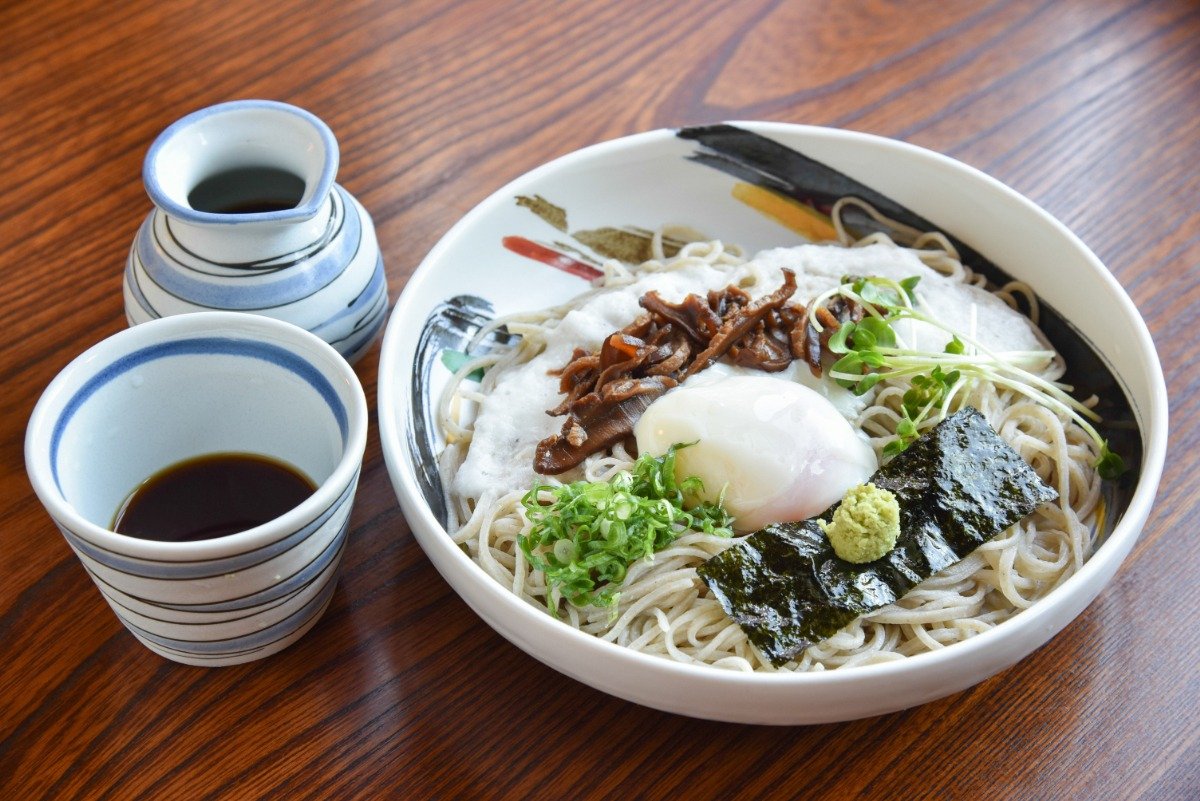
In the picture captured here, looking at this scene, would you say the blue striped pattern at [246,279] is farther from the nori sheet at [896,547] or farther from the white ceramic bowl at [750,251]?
the nori sheet at [896,547]

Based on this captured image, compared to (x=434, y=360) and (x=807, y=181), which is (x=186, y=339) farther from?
(x=807, y=181)

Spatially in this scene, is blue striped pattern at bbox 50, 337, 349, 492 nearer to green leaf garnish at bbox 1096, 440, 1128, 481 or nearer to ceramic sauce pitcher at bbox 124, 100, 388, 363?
ceramic sauce pitcher at bbox 124, 100, 388, 363

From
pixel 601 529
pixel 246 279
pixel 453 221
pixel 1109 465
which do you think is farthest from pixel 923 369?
pixel 246 279

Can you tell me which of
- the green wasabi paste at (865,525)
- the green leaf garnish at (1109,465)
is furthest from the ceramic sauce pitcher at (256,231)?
the green leaf garnish at (1109,465)

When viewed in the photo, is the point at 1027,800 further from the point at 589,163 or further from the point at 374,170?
the point at 374,170

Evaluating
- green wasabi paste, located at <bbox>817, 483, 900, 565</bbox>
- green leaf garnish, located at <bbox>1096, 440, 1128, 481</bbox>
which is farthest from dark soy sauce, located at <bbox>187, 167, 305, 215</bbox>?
green leaf garnish, located at <bbox>1096, 440, 1128, 481</bbox>

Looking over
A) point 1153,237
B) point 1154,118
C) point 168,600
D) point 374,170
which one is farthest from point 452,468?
point 1154,118
